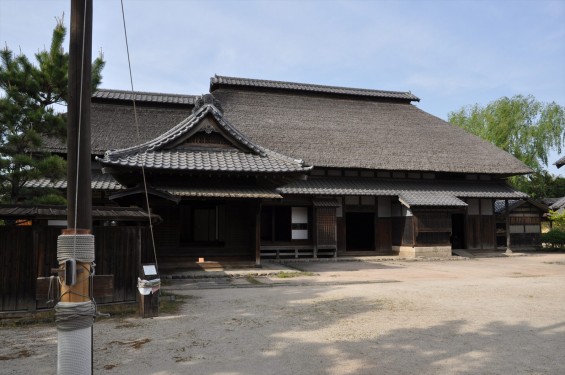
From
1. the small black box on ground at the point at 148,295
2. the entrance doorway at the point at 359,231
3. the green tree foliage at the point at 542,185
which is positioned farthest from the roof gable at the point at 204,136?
the green tree foliage at the point at 542,185

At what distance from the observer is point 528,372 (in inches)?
169

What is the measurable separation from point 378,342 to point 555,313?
390 cm

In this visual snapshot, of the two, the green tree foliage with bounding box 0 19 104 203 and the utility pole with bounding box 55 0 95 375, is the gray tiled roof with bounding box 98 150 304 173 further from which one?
the utility pole with bounding box 55 0 95 375

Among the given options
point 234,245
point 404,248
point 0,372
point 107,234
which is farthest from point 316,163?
point 0,372

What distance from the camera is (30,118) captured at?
9039 millimetres

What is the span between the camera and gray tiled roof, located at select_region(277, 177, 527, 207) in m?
18.7

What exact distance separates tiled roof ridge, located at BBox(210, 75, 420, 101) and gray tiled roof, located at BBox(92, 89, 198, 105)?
2161 mm

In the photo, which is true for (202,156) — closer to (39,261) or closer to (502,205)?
(39,261)

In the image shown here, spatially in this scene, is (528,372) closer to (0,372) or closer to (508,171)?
(0,372)

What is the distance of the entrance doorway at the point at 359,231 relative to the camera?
21516 millimetres

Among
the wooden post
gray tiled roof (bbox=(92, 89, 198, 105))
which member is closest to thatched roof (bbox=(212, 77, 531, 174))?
gray tiled roof (bbox=(92, 89, 198, 105))

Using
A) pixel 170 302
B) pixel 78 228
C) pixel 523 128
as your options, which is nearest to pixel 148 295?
pixel 170 302

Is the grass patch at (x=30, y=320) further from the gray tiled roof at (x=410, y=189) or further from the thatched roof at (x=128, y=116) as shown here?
the thatched roof at (x=128, y=116)

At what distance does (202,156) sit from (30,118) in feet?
16.4
